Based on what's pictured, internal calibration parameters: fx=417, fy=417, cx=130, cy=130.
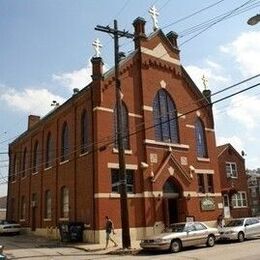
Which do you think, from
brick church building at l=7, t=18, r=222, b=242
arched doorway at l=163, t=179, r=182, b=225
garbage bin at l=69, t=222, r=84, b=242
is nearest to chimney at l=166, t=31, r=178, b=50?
brick church building at l=7, t=18, r=222, b=242

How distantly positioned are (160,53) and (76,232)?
15647mm

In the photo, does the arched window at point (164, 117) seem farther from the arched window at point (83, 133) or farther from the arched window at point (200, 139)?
the arched window at point (83, 133)

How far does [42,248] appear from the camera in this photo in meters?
24.4

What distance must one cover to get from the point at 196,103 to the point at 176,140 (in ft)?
16.1

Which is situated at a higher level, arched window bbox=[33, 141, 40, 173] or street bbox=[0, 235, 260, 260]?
arched window bbox=[33, 141, 40, 173]

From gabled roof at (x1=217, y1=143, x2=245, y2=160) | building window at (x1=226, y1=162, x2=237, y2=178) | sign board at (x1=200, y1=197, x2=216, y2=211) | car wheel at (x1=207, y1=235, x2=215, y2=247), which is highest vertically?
gabled roof at (x1=217, y1=143, x2=245, y2=160)

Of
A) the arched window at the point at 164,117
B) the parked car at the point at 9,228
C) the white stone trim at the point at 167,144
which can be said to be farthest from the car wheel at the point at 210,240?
the parked car at the point at 9,228

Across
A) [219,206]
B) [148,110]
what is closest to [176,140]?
[148,110]

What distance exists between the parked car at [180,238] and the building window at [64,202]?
11.1 metres

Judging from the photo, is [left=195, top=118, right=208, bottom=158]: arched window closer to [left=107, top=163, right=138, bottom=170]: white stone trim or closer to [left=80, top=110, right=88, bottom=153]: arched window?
[left=107, top=163, right=138, bottom=170]: white stone trim

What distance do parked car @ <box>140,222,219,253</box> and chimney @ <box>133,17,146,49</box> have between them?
15.7 meters

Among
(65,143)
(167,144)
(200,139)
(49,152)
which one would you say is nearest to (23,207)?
(49,152)

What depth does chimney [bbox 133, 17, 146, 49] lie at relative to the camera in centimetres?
3227

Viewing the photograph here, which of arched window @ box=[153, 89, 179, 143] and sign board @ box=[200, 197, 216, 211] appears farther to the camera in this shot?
sign board @ box=[200, 197, 216, 211]
